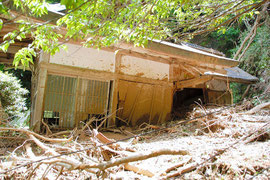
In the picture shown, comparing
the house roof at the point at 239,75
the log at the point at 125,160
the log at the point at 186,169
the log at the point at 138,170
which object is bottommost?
the log at the point at 138,170

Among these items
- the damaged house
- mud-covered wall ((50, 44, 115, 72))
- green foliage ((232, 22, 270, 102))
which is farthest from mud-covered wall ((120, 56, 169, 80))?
green foliage ((232, 22, 270, 102))

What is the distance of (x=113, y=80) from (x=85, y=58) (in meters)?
1.11

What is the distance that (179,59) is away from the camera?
7.79 metres

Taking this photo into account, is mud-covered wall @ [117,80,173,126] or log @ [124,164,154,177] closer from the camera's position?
log @ [124,164,154,177]

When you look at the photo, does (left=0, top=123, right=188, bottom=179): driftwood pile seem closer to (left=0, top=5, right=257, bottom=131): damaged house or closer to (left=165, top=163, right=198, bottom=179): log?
(left=165, top=163, right=198, bottom=179): log

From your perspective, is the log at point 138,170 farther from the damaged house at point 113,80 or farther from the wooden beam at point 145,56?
the wooden beam at point 145,56

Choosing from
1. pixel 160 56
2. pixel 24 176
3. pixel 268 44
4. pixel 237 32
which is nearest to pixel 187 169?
pixel 24 176

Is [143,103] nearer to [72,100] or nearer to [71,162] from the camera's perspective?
[72,100]

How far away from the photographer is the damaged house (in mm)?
6020

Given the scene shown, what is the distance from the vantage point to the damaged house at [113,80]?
6020 mm

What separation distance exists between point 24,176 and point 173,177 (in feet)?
7.14

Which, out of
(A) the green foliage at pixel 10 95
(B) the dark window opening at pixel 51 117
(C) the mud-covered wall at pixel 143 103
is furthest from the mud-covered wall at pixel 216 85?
(A) the green foliage at pixel 10 95

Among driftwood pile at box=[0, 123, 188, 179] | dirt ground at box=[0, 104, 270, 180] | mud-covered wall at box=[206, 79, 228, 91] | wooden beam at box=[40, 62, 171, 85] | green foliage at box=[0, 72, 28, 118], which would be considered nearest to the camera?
driftwood pile at box=[0, 123, 188, 179]

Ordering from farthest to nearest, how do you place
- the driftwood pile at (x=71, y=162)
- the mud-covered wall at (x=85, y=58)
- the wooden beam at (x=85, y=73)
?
the mud-covered wall at (x=85, y=58)
the wooden beam at (x=85, y=73)
the driftwood pile at (x=71, y=162)
